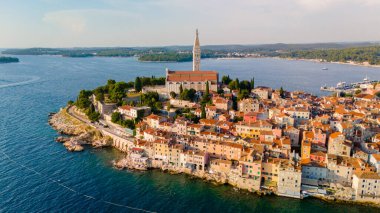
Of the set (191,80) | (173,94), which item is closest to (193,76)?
(191,80)

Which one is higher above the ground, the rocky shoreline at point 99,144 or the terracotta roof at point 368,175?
the terracotta roof at point 368,175

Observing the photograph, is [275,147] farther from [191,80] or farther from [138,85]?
[138,85]

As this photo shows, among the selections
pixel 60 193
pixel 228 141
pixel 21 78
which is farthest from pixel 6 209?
pixel 21 78

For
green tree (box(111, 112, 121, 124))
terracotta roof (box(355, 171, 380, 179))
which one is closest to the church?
green tree (box(111, 112, 121, 124))

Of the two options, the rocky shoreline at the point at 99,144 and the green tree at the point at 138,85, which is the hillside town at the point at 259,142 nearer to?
the rocky shoreline at the point at 99,144

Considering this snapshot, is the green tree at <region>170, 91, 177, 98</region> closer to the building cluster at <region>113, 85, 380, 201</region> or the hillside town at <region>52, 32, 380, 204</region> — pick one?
the hillside town at <region>52, 32, 380, 204</region>

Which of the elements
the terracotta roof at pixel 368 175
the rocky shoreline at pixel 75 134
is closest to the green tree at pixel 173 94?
the rocky shoreline at pixel 75 134
